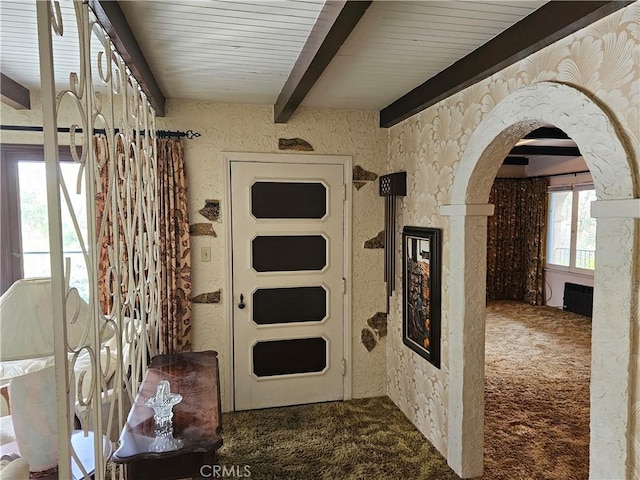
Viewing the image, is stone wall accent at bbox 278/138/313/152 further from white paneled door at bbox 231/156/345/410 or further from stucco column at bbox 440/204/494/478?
stucco column at bbox 440/204/494/478

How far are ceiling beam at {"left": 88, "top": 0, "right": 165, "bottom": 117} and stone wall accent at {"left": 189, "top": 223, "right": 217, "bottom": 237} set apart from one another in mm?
988

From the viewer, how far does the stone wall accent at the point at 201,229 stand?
10.5 ft


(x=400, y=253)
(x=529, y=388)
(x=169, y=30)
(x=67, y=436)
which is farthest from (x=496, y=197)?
(x=67, y=436)

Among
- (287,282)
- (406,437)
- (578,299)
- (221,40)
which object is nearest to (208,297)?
(287,282)

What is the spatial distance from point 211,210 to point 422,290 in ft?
5.68

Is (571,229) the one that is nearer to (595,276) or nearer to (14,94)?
(595,276)

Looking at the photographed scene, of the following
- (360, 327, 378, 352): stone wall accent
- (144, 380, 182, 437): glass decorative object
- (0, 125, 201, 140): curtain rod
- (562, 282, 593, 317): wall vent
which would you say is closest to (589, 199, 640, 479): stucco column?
(144, 380, 182, 437): glass decorative object

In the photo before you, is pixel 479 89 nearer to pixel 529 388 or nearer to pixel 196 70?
pixel 196 70

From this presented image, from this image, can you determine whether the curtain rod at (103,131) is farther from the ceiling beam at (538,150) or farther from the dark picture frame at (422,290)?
the ceiling beam at (538,150)

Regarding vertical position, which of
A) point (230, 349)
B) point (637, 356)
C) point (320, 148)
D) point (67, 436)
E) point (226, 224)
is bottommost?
point (230, 349)

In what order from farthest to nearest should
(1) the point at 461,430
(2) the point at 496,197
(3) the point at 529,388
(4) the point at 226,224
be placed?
1. (2) the point at 496,197
2. (3) the point at 529,388
3. (4) the point at 226,224
4. (1) the point at 461,430

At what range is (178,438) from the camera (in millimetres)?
1646

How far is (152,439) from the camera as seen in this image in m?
1.64

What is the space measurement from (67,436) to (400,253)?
2.64 meters
